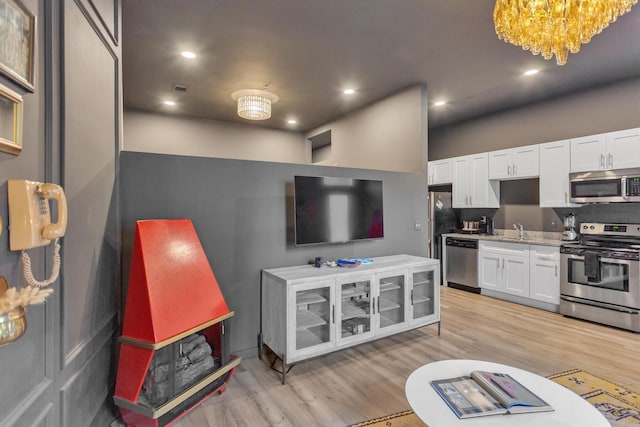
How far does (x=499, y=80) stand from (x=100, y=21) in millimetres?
4117

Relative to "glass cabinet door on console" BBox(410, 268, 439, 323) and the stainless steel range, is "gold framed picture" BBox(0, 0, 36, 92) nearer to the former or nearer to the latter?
"glass cabinet door on console" BBox(410, 268, 439, 323)

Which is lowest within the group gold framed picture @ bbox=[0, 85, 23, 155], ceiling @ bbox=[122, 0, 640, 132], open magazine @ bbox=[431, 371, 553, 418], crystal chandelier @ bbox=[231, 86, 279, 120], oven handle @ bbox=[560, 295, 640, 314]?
oven handle @ bbox=[560, 295, 640, 314]

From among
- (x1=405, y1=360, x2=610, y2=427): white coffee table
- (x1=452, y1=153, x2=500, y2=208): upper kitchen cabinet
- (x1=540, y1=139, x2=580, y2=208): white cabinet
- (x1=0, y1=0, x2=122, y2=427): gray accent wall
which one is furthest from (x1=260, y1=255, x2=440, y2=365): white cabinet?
(x1=452, y1=153, x2=500, y2=208): upper kitchen cabinet

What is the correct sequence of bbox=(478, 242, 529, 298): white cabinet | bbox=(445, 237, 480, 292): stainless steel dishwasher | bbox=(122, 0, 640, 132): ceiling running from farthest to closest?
bbox=(445, 237, 480, 292): stainless steel dishwasher → bbox=(478, 242, 529, 298): white cabinet → bbox=(122, 0, 640, 132): ceiling

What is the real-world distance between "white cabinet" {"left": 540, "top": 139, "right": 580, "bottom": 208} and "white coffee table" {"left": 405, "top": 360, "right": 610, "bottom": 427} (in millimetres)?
3279

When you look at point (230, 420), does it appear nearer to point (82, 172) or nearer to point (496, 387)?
point (496, 387)

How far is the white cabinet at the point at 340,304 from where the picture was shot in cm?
250

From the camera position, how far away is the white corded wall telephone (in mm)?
979

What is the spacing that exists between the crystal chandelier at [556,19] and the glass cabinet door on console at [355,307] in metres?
2.12

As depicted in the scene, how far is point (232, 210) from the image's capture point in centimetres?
278

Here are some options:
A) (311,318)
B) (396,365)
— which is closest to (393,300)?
(396,365)

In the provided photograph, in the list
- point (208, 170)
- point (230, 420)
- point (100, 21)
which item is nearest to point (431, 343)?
point (230, 420)

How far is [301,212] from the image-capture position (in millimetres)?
2922

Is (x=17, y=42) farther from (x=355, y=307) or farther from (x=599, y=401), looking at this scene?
(x=599, y=401)
